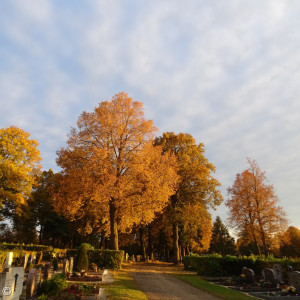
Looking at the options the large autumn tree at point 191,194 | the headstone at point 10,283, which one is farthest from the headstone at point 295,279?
the large autumn tree at point 191,194

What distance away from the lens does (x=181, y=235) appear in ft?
134

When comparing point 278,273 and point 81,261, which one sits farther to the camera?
point 81,261

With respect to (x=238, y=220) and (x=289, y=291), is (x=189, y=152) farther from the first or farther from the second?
(x=289, y=291)

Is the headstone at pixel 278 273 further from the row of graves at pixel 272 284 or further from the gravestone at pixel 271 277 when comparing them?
the gravestone at pixel 271 277

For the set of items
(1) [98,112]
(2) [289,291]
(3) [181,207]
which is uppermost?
(1) [98,112]

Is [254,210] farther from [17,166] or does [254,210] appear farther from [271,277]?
[17,166]

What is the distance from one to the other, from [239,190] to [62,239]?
39259 millimetres

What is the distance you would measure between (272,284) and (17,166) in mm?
28080

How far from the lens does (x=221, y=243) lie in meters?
70.9

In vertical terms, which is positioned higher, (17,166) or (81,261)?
(17,166)

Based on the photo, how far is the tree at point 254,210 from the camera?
96.0 feet

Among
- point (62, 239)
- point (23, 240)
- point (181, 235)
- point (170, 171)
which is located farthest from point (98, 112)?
point (62, 239)

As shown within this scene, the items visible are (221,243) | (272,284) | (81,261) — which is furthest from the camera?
(221,243)
